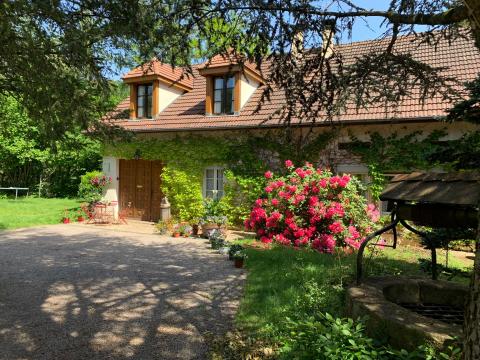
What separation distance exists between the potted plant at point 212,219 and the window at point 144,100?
492 centimetres

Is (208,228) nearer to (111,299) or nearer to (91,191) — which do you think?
(111,299)

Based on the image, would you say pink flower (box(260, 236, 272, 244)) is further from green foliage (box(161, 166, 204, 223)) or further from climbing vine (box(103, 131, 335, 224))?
green foliage (box(161, 166, 204, 223))

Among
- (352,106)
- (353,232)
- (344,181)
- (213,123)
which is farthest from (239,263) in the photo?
(213,123)

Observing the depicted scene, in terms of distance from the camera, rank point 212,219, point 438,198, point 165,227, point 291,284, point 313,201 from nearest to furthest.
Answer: point 438,198
point 291,284
point 313,201
point 212,219
point 165,227

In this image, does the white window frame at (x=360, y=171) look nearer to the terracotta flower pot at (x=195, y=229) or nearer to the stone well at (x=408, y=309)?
the terracotta flower pot at (x=195, y=229)

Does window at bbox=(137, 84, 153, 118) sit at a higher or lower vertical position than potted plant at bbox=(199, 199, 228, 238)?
higher

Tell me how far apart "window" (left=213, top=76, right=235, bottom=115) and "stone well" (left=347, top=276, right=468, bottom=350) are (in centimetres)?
972

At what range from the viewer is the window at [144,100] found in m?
14.3

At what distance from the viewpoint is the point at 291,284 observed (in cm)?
521

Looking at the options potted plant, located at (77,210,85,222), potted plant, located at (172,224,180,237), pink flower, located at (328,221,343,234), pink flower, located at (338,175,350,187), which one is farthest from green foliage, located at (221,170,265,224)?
potted plant, located at (77,210,85,222)

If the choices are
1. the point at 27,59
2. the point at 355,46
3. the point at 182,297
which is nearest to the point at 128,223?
the point at 182,297

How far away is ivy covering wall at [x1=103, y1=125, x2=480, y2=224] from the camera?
989 centimetres

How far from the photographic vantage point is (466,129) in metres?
9.31

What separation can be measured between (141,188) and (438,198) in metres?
12.2
